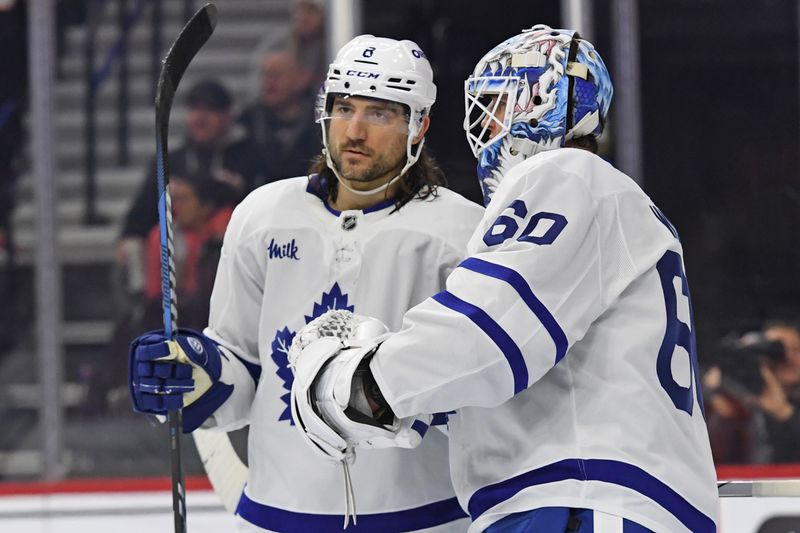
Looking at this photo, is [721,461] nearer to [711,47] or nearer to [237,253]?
[711,47]

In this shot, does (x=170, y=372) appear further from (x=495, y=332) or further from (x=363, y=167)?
(x=495, y=332)

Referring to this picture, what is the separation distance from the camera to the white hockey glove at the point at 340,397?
1375mm

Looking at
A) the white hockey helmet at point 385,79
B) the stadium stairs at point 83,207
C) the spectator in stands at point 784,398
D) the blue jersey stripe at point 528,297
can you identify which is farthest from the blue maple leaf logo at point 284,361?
→ the spectator in stands at point 784,398

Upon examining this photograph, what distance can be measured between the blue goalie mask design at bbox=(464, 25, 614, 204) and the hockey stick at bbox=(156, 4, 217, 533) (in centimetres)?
46

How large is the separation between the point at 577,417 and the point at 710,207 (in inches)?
93.8

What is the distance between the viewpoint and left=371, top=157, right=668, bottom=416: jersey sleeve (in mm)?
1328

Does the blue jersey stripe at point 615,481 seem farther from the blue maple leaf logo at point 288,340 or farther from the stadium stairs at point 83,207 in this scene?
the stadium stairs at point 83,207

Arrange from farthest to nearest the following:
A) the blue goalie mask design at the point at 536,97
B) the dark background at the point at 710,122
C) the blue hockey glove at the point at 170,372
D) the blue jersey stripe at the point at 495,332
Answer: 1. the dark background at the point at 710,122
2. the blue hockey glove at the point at 170,372
3. the blue goalie mask design at the point at 536,97
4. the blue jersey stripe at the point at 495,332

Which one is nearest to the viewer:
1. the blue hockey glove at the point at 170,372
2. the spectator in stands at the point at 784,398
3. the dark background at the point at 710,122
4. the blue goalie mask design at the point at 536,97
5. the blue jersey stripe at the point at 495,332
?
the blue jersey stripe at the point at 495,332

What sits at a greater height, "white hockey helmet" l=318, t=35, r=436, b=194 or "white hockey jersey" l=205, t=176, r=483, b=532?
"white hockey helmet" l=318, t=35, r=436, b=194

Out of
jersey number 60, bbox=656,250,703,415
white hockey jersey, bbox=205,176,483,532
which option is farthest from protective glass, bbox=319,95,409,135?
jersey number 60, bbox=656,250,703,415

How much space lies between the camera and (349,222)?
6.16ft

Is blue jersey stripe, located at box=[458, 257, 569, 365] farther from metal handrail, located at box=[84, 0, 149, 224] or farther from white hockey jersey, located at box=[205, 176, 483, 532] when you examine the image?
metal handrail, located at box=[84, 0, 149, 224]

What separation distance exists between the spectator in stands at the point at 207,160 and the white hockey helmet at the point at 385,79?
180 cm
